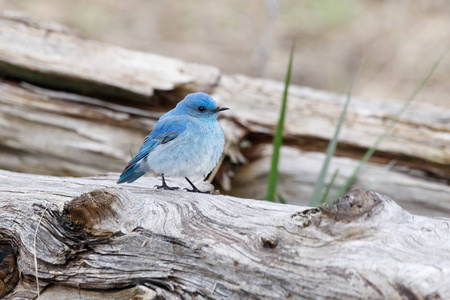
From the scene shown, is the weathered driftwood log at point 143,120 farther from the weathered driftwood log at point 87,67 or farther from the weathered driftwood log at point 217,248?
the weathered driftwood log at point 217,248

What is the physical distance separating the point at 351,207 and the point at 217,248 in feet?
1.95

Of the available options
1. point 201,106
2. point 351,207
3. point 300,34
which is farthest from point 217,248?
point 300,34

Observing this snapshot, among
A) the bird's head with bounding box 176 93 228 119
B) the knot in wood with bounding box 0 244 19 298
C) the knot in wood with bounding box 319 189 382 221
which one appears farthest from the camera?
the bird's head with bounding box 176 93 228 119

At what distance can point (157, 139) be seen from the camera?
3.09 metres

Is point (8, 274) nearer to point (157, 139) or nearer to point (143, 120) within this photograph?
point (157, 139)

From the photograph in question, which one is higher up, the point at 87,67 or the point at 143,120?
the point at 87,67

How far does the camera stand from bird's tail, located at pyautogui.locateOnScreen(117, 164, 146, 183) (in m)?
3.01

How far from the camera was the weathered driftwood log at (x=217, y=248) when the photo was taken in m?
2.02

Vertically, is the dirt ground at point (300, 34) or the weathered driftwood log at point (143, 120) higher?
the dirt ground at point (300, 34)

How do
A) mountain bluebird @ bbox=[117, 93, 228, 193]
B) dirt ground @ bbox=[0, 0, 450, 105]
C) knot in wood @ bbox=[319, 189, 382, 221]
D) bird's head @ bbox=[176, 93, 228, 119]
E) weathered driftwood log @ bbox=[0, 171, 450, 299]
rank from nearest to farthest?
weathered driftwood log @ bbox=[0, 171, 450, 299], knot in wood @ bbox=[319, 189, 382, 221], mountain bluebird @ bbox=[117, 93, 228, 193], bird's head @ bbox=[176, 93, 228, 119], dirt ground @ bbox=[0, 0, 450, 105]

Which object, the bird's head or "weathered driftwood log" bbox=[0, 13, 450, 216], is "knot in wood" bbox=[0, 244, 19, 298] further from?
"weathered driftwood log" bbox=[0, 13, 450, 216]

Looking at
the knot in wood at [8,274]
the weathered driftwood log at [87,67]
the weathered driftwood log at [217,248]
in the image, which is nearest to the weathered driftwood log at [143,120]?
the weathered driftwood log at [87,67]

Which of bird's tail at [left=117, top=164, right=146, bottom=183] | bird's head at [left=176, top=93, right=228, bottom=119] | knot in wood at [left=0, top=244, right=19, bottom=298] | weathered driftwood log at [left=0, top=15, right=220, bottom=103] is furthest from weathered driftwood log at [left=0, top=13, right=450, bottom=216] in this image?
knot in wood at [left=0, top=244, right=19, bottom=298]

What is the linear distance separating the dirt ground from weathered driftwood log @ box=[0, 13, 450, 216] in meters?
2.97
